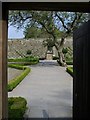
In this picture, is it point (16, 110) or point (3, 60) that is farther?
point (16, 110)

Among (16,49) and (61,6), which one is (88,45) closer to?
(61,6)

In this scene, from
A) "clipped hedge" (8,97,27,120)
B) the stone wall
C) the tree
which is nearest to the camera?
"clipped hedge" (8,97,27,120)

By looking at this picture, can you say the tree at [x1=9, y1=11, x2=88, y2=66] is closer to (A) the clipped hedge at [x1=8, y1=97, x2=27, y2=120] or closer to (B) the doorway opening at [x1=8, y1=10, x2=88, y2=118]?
(B) the doorway opening at [x1=8, y1=10, x2=88, y2=118]

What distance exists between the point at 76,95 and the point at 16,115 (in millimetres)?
2345

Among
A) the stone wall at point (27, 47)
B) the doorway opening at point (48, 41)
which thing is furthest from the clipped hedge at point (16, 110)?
the stone wall at point (27, 47)

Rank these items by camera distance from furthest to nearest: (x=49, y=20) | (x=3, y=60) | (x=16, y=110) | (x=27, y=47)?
(x=27, y=47), (x=49, y=20), (x=16, y=110), (x=3, y=60)

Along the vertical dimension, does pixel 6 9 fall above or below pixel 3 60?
above

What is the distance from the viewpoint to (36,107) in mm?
9562

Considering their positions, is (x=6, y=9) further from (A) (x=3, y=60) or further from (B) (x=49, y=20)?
(B) (x=49, y=20)

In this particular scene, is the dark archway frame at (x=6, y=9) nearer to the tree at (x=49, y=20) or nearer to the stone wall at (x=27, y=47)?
the tree at (x=49, y=20)

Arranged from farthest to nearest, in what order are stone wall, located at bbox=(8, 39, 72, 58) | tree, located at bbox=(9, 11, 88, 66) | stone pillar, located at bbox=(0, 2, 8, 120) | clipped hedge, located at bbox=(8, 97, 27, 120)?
stone wall, located at bbox=(8, 39, 72, 58), tree, located at bbox=(9, 11, 88, 66), clipped hedge, located at bbox=(8, 97, 27, 120), stone pillar, located at bbox=(0, 2, 8, 120)

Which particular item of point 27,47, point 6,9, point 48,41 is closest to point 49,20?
point 48,41

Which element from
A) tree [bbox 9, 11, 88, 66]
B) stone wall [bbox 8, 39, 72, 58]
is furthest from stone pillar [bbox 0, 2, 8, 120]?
stone wall [bbox 8, 39, 72, 58]

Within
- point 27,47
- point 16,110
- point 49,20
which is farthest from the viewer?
point 27,47
